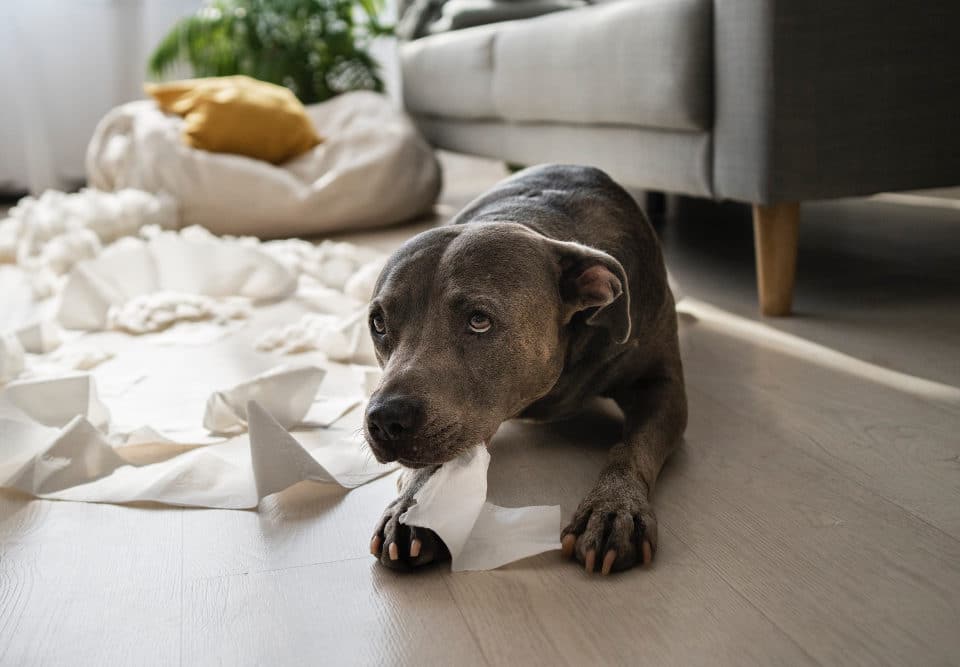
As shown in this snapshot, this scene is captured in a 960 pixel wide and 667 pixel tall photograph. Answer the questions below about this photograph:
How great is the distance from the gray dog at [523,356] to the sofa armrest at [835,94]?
765mm

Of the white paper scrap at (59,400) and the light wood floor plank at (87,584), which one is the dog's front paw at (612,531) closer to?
the light wood floor plank at (87,584)

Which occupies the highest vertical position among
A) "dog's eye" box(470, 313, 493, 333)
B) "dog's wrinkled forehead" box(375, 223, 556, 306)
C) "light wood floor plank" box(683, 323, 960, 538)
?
"dog's wrinkled forehead" box(375, 223, 556, 306)

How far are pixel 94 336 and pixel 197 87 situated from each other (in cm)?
208

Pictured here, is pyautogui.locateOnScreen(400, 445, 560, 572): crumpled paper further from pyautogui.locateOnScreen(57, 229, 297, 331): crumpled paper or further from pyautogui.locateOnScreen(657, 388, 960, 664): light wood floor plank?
pyautogui.locateOnScreen(57, 229, 297, 331): crumpled paper

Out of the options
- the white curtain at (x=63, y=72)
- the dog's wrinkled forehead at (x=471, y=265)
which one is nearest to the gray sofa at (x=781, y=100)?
the dog's wrinkled forehead at (x=471, y=265)

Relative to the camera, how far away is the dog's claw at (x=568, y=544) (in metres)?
1.34

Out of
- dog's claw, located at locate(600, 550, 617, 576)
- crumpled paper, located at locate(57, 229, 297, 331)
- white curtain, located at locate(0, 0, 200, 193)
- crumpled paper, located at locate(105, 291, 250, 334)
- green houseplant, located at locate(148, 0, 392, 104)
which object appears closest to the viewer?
Answer: dog's claw, located at locate(600, 550, 617, 576)

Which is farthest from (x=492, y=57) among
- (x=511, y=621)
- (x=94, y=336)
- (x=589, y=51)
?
(x=511, y=621)

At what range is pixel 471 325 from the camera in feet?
4.66

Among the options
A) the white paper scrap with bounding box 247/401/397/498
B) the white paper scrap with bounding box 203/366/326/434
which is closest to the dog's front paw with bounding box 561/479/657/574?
the white paper scrap with bounding box 247/401/397/498

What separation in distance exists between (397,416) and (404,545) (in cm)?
18

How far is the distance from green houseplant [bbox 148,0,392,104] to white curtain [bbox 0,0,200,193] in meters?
0.47

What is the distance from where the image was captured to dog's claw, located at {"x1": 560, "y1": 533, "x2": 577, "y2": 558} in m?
1.34

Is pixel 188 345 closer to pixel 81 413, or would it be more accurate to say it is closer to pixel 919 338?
pixel 81 413
